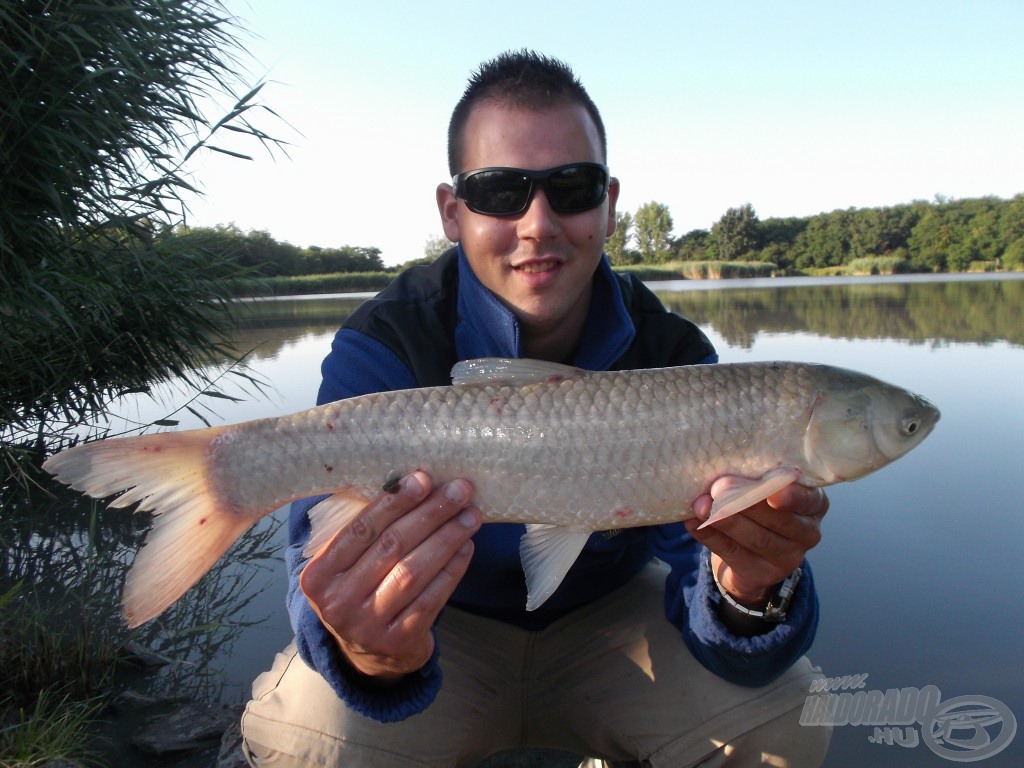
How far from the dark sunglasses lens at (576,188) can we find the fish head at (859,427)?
984mm

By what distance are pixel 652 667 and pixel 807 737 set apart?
48 cm

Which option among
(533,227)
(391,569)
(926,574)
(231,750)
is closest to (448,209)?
(533,227)

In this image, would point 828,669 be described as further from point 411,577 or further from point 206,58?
point 206,58

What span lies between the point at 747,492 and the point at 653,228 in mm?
70084

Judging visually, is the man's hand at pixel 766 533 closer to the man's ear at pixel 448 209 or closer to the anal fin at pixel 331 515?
the anal fin at pixel 331 515

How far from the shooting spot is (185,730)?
248cm

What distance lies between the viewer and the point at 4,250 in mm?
3471

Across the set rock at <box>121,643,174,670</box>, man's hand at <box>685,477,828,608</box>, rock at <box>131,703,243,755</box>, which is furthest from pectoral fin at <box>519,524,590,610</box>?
rock at <box>121,643,174,670</box>

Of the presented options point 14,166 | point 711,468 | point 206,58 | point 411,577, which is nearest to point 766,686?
point 711,468

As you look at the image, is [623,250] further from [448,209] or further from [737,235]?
[448,209]

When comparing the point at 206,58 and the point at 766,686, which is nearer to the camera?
the point at 766,686

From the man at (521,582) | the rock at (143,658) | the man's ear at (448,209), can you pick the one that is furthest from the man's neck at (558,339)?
the rock at (143,658)

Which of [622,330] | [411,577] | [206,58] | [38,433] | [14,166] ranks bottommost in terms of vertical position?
[38,433]

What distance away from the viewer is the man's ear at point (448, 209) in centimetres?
256
